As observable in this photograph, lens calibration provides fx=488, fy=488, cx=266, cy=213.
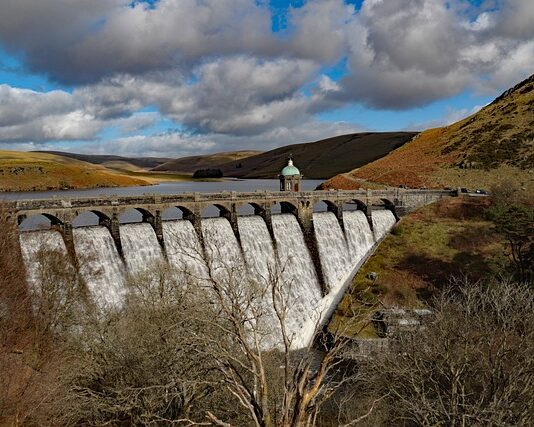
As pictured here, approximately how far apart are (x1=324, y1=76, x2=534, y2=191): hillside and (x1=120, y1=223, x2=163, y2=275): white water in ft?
249

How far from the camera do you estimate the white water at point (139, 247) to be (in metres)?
52.2

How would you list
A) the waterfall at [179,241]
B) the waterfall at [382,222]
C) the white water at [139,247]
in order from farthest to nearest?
1. the waterfall at [382,222]
2. the waterfall at [179,241]
3. the white water at [139,247]

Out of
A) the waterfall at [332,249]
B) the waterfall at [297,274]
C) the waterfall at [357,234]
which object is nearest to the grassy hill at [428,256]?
the waterfall at [357,234]

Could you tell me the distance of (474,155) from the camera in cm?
12369

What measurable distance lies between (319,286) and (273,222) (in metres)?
11.4

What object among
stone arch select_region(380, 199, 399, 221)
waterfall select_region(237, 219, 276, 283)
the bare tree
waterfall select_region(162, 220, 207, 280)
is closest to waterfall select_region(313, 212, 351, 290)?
waterfall select_region(237, 219, 276, 283)

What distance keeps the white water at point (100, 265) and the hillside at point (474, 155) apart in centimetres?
8114

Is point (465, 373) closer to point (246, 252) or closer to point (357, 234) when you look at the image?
point (246, 252)

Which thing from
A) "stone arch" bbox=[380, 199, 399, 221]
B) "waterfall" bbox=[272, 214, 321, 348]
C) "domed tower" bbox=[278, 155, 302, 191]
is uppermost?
"domed tower" bbox=[278, 155, 302, 191]

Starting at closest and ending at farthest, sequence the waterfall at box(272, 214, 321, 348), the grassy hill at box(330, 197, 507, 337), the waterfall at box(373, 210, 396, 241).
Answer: the waterfall at box(272, 214, 321, 348) → the grassy hill at box(330, 197, 507, 337) → the waterfall at box(373, 210, 396, 241)

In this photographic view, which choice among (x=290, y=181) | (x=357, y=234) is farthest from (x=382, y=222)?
(x=290, y=181)

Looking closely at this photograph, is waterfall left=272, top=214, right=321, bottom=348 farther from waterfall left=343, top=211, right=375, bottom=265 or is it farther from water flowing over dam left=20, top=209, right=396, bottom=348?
waterfall left=343, top=211, right=375, bottom=265

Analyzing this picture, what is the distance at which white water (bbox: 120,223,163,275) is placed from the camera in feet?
171

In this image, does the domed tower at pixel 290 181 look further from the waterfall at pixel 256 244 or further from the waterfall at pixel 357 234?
the waterfall at pixel 256 244
